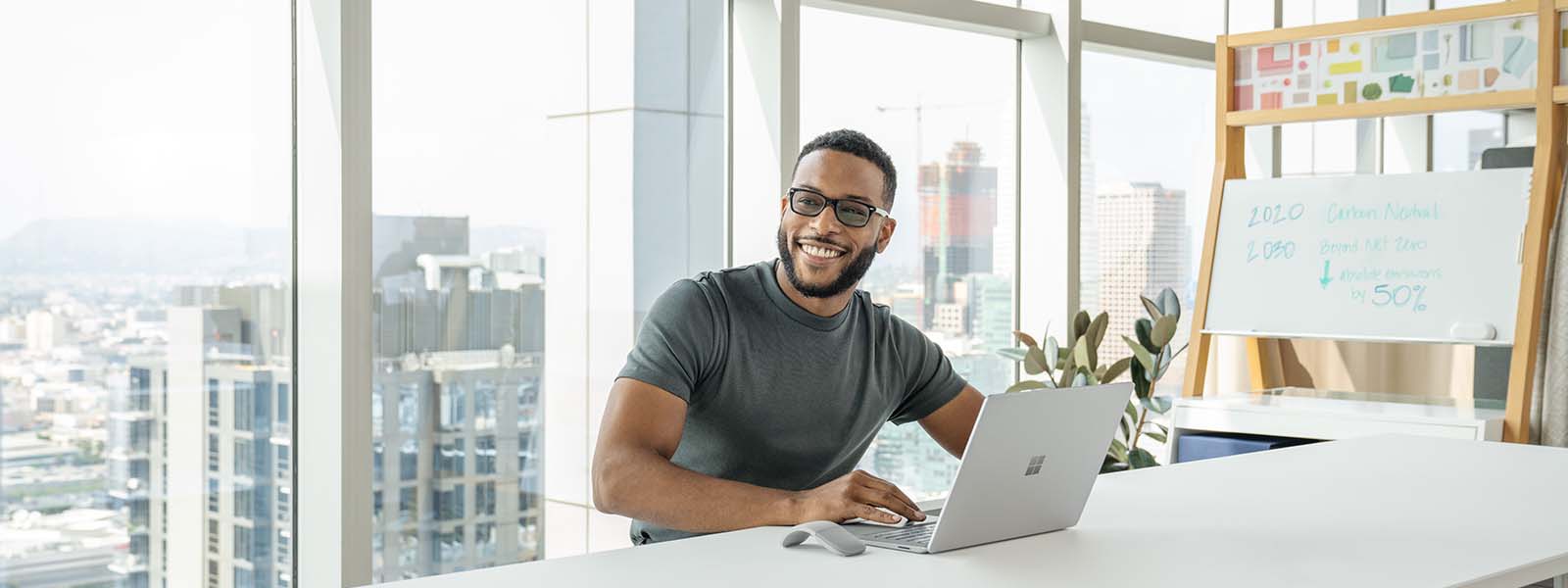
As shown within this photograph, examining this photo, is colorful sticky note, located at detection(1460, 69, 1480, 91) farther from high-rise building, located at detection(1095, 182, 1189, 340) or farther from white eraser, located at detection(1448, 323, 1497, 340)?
high-rise building, located at detection(1095, 182, 1189, 340)

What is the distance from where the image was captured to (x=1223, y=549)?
1716 mm

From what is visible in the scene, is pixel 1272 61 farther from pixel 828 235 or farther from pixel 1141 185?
pixel 828 235

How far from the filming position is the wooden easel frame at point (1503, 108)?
3523mm

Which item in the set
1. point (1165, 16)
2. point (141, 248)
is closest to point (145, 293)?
point (141, 248)

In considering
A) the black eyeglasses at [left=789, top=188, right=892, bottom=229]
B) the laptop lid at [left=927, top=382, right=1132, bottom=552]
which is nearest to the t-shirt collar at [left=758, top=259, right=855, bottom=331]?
the black eyeglasses at [left=789, top=188, right=892, bottom=229]

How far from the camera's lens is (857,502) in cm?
179

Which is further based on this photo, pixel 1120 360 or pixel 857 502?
pixel 1120 360

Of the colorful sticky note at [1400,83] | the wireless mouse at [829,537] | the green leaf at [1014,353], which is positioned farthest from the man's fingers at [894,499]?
the colorful sticky note at [1400,83]

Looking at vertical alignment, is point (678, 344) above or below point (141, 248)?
below

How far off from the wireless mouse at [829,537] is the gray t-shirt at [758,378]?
48 centimetres

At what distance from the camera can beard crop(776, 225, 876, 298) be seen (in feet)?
7.47

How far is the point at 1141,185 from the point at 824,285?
2.97 m

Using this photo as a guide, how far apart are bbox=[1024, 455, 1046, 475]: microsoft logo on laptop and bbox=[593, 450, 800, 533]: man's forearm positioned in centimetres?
33

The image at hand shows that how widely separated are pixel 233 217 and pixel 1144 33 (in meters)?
3.10
